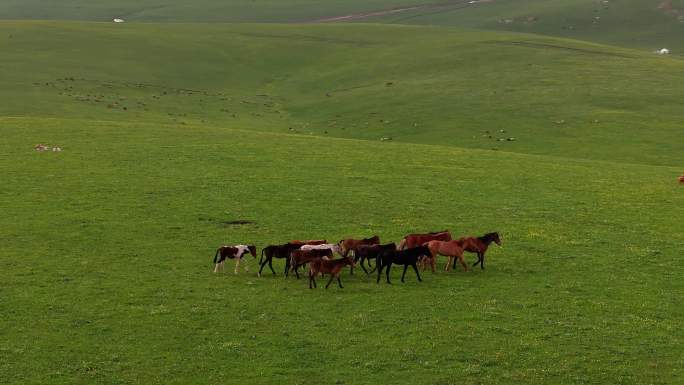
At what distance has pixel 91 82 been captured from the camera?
67.9 meters

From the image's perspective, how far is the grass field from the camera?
1698cm

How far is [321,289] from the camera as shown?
67.8 ft

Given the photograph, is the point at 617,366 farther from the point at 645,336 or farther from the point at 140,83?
the point at 140,83

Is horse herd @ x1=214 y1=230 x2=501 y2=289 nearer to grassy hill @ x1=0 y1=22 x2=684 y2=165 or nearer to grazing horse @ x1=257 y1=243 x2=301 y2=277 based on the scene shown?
grazing horse @ x1=257 y1=243 x2=301 y2=277

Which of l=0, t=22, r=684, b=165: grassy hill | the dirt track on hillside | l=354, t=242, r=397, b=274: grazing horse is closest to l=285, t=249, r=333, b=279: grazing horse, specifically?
l=354, t=242, r=397, b=274: grazing horse

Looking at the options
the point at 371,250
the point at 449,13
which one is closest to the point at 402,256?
the point at 371,250

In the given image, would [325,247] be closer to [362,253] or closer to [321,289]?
[362,253]

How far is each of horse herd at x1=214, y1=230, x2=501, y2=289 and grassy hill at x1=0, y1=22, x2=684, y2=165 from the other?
26.7m

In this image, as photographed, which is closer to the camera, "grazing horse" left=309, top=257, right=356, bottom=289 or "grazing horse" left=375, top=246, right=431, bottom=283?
"grazing horse" left=309, top=257, right=356, bottom=289

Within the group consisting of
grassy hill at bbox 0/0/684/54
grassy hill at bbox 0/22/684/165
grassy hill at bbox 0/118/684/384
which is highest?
grassy hill at bbox 0/0/684/54

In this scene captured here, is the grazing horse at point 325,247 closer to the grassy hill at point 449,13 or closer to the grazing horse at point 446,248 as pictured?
the grazing horse at point 446,248

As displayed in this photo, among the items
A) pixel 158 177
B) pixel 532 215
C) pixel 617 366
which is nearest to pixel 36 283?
pixel 158 177

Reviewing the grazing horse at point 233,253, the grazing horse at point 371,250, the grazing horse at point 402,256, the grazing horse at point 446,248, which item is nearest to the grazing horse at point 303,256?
the grazing horse at point 371,250

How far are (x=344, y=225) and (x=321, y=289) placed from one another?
6540 mm
